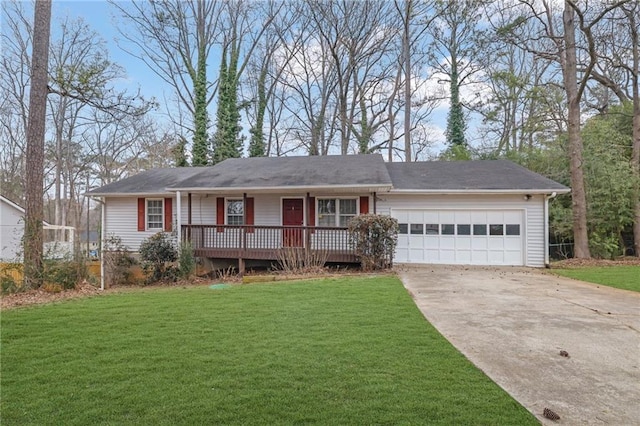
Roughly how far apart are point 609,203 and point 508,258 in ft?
15.4

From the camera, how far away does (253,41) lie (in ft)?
83.3

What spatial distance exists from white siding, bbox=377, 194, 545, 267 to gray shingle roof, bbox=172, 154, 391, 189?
1480 millimetres

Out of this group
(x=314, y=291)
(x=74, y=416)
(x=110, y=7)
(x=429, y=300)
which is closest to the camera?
(x=74, y=416)

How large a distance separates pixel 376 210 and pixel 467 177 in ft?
11.8

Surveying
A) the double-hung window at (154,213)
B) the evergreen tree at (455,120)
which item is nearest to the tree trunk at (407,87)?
the evergreen tree at (455,120)

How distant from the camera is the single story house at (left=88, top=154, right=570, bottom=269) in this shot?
1171 centimetres

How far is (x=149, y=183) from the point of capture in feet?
50.6

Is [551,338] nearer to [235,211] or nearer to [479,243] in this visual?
[479,243]

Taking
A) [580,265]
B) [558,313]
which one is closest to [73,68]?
[558,313]

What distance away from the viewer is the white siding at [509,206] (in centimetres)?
1175

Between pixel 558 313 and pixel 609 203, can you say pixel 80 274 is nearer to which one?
pixel 558 313

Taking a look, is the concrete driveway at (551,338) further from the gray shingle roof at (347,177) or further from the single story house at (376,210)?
the gray shingle roof at (347,177)

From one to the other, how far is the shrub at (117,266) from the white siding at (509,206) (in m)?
9.32

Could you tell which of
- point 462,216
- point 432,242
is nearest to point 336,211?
point 432,242
